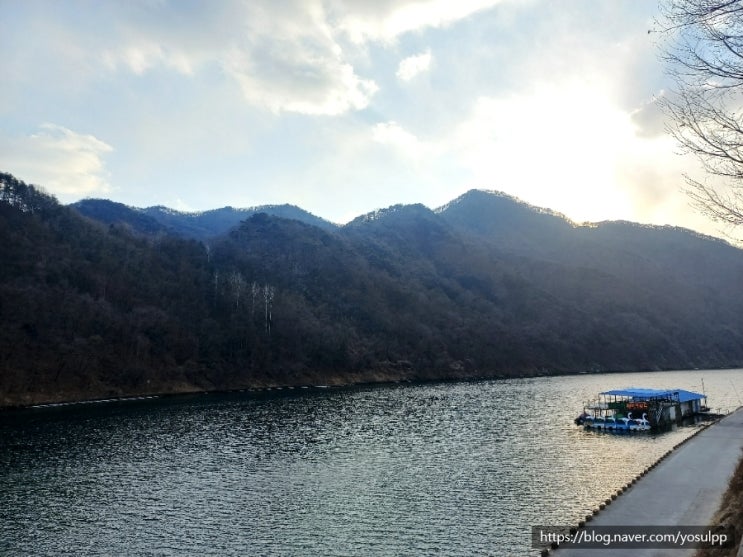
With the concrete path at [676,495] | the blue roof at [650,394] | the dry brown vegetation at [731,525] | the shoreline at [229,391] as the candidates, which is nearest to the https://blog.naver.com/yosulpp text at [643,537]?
the dry brown vegetation at [731,525]

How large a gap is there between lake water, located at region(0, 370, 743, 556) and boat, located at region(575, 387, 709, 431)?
400cm

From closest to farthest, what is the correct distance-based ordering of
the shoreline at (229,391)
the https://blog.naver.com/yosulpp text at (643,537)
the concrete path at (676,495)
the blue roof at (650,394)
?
the https://blog.naver.com/yosulpp text at (643,537) → the concrete path at (676,495) → the blue roof at (650,394) → the shoreline at (229,391)

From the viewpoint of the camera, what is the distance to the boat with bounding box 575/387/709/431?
231 ft

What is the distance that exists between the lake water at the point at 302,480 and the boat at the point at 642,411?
400cm

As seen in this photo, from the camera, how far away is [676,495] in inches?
1216

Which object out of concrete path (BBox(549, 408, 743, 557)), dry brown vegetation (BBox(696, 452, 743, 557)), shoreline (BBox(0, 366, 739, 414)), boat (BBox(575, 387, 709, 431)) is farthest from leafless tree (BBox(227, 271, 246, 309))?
dry brown vegetation (BBox(696, 452, 743, 557))

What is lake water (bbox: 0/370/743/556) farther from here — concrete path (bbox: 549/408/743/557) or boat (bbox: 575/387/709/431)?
boat (bbox: 575/387/709/431)

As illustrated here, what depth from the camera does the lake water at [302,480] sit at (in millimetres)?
29438

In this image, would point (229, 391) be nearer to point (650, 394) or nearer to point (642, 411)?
point (642, 411)

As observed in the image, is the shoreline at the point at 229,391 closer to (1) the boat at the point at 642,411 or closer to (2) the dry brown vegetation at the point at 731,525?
(1) the boat at the point at 642,411

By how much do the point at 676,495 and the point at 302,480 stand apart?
2755 cm

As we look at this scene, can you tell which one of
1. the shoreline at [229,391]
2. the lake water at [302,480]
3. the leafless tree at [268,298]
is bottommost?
the shoreline at [229,391]

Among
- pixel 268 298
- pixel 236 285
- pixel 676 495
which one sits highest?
pixel 236 285

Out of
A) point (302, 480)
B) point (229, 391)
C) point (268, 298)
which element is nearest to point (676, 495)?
point (302, 480)
